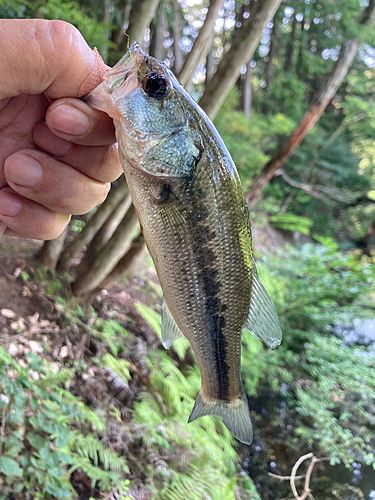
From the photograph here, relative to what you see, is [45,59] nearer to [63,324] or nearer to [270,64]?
[63,324]

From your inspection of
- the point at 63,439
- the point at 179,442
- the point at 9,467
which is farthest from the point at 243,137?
the point at 9,467

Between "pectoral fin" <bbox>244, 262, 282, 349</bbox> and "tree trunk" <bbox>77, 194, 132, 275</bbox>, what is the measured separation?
2634mm

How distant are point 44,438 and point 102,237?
232 centimetres

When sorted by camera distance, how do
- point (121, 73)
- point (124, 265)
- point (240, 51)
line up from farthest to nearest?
point (124, 265), point (240, 51), point (121, 73)

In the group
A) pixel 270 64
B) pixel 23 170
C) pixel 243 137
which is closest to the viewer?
pixel 23 170

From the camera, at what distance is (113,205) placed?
366cm

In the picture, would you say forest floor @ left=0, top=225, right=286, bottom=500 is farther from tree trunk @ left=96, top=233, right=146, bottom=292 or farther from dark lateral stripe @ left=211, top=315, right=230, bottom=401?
dark lateral stripe @ left=211, top=315, right=230, bottom=401

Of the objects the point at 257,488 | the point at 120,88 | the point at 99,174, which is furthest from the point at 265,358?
the point at 120,88

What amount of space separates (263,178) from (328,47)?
11645 millimetres

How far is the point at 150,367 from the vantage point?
3686mm

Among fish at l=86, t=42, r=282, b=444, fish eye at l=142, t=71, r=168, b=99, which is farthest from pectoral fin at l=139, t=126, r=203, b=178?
fish eye at l=142, t=71, r=168, b=99

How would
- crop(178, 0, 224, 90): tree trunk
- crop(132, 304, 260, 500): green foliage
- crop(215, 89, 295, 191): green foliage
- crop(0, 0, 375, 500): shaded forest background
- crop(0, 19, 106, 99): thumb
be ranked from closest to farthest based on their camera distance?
1. crop(0, 19, 106, 99): thumb
2. crop(0, 0, 375, 500): shaded forest background
3. crop(132, 304, 260, 500): green foliage
4. crop(178, 0, 224, 90): tree trunk
5. crop(215, 89, 295, 191): green foliage

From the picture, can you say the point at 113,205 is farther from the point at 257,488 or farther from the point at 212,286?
the point at 257,488

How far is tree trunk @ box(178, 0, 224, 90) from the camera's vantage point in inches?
125
